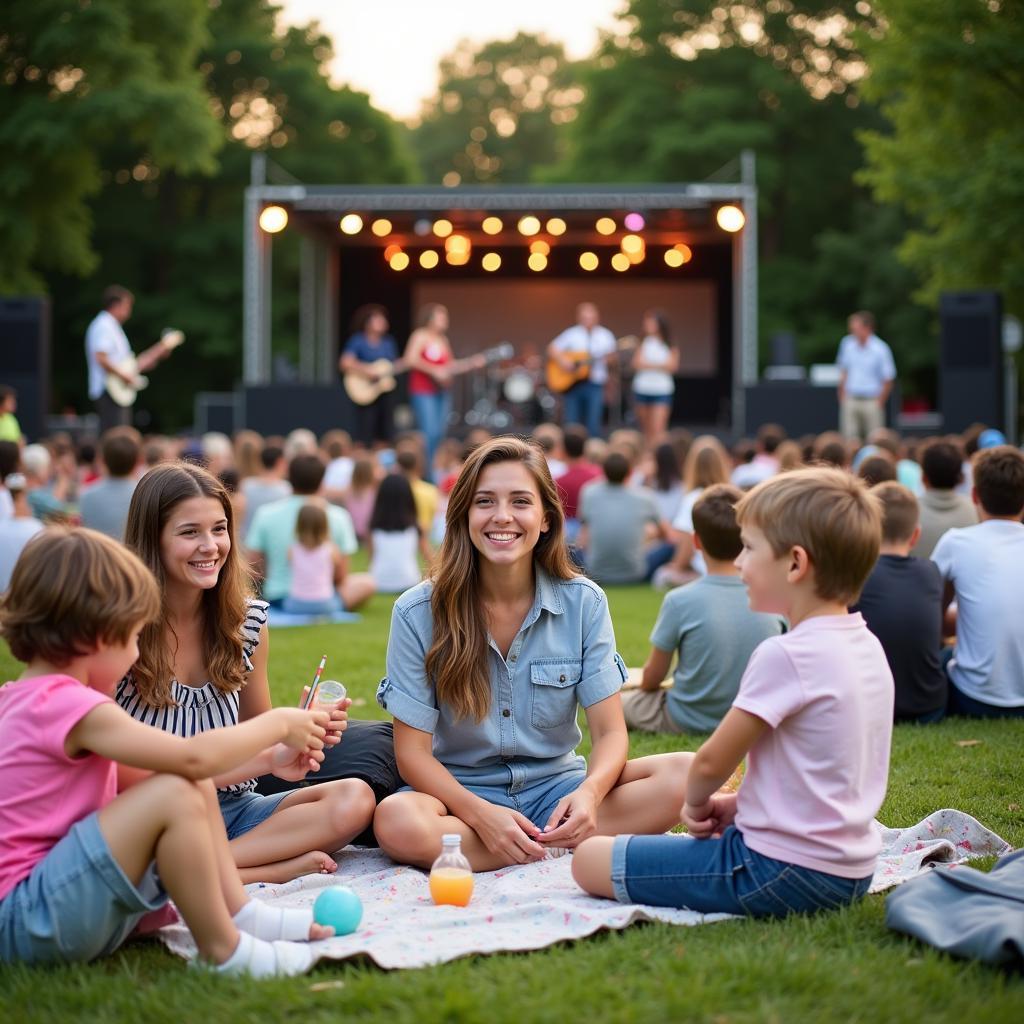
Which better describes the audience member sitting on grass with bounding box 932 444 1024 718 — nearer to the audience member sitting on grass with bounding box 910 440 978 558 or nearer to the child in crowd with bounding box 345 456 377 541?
the audience member sitting on grass with bounding box 910 440 978 558

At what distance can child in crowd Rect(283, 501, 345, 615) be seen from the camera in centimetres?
868

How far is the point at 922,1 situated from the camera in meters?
16.9

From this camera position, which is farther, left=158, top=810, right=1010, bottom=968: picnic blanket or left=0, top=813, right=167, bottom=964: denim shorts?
left=158, top=810, right=1010, bottom=968: picnic blanket

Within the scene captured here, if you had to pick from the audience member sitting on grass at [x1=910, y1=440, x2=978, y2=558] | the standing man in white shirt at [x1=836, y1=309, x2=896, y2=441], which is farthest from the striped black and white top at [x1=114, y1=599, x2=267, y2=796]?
the standing man in white shirt at [x1=836, y1=309, x2=896, y2=441]

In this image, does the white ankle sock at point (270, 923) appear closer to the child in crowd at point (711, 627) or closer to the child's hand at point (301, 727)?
the child's hand at point (301, 727)

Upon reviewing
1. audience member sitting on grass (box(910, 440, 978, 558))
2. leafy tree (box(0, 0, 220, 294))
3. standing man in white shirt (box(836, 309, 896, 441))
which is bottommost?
audience member sitting on grass (box(910, 440, 978, 558))

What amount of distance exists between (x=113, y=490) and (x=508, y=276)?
48.9 ft

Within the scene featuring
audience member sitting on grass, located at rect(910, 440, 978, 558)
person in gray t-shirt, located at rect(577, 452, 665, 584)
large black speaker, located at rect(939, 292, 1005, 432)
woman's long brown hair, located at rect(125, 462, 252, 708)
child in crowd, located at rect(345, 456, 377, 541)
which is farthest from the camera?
large black speaker, located at rect(939, 292, 1005, 432)

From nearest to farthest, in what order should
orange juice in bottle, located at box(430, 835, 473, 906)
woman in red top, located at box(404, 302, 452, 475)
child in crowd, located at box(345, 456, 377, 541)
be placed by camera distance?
orange juice in bottle, located at box(430, 835, 473, 906) → child in crowd, located at box(345, 456, 377, 541) → woman in red top, located at box(404, 302, 452, 475)

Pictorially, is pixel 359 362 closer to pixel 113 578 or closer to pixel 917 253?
pixel 917 253

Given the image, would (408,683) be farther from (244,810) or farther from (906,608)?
(906,608)

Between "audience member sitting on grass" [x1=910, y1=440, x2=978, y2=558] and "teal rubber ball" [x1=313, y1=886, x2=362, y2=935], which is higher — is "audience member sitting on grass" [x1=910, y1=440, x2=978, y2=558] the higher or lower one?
the higher one

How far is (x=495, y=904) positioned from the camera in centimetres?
335

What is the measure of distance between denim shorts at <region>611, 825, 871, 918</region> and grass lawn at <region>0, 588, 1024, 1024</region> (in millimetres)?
45
